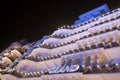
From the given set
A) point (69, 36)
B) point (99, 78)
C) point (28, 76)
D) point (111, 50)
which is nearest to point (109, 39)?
point (111, 50)

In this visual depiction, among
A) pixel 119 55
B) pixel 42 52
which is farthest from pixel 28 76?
pixel 119 55

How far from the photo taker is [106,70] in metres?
16.2

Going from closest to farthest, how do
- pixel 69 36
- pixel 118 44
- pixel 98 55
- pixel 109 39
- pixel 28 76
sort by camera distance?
pixel 118 44, pixel 98 55, pixel 109 39, pixel 28 76, pixel 69 36

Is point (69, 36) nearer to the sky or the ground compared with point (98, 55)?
nearer to the sky

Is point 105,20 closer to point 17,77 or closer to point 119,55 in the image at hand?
point 119,55

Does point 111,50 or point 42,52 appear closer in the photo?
point 111,50

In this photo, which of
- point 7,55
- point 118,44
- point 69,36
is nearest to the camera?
point 118,44

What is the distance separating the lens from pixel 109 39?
69.7 ft

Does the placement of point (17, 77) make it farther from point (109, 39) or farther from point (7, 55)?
point (109, 39)

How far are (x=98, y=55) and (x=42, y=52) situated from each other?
11.0 metres

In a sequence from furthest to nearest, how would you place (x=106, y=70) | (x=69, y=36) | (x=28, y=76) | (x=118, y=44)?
(x=69, y=36) < (x=28, y=76) < (x=118, y=44) < (x=106, y=70)

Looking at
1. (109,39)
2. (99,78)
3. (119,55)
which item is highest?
(109,39)

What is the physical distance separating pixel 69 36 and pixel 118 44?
1045 centimetres

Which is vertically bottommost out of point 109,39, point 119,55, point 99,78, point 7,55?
point 99,78
